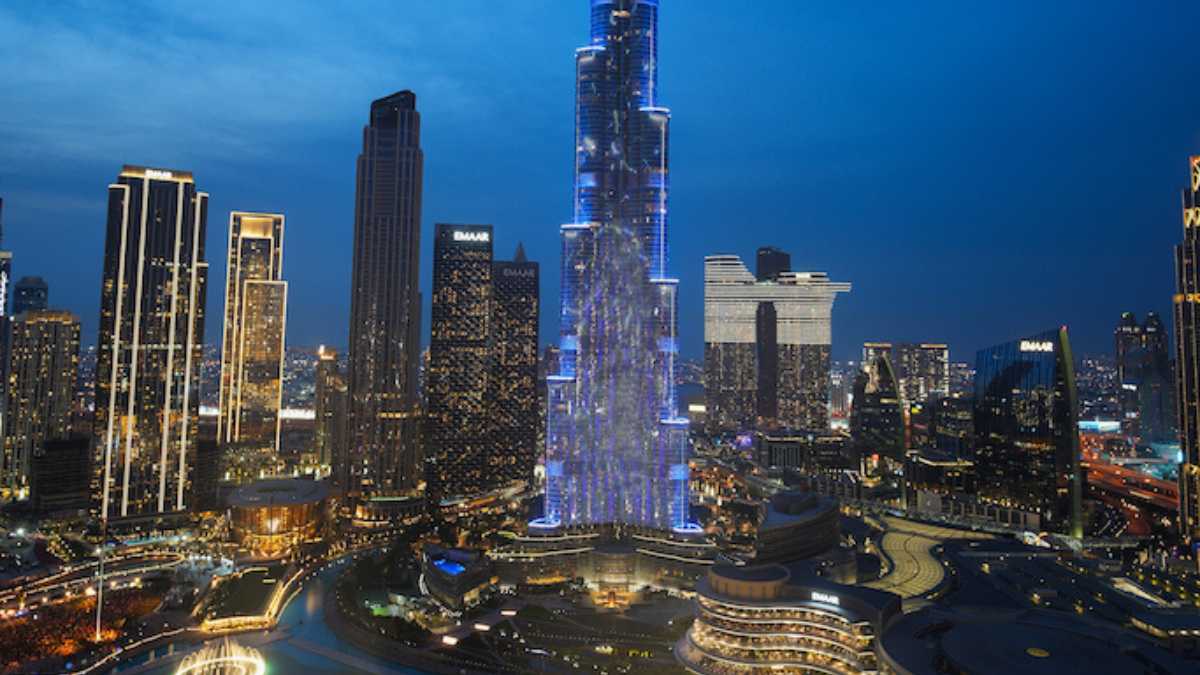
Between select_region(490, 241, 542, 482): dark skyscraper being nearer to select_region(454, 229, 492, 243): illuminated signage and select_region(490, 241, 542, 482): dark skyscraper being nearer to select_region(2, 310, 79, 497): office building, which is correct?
select_region(454, 229, 492, 243): illuminated signage

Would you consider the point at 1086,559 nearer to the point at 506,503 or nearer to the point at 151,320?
the point at 506,503

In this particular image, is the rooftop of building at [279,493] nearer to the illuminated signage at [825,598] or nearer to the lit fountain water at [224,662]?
the lit fountain water at [224,662]

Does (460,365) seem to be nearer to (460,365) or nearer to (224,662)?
(460,365)

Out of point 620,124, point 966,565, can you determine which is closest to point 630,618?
point 966,565

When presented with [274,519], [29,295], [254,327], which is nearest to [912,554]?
[274,519]

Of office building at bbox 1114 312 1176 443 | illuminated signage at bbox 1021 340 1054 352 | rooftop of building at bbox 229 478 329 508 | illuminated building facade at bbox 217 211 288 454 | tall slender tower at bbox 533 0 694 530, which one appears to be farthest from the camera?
illuminated building facade at bbox 217 211 288 454

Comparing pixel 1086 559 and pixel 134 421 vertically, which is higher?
pixel 134 421

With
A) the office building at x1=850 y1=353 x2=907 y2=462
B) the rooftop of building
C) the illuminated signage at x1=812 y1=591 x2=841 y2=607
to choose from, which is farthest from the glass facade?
the illuminated signage at x1=812 y1=591 x2=841 y2=607

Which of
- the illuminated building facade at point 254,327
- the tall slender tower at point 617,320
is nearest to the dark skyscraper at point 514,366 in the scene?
the tall slender tower at point 617,320
